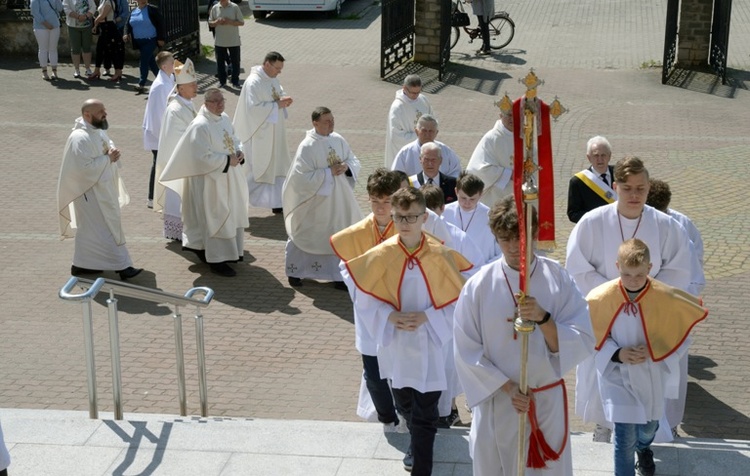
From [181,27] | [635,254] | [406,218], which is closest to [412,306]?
[406,218]

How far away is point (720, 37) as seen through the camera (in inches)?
825

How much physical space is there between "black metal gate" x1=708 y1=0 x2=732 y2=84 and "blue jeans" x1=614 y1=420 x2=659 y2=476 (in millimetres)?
15209

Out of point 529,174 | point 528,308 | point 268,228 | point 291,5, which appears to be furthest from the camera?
point 291,5

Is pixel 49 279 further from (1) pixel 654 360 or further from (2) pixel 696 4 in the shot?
(2) pixel 696 4

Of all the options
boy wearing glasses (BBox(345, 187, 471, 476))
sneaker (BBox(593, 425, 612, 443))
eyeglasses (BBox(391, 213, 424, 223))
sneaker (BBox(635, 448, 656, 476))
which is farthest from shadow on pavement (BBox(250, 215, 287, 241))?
sneaker (BBox(635, 448, 656, 476))

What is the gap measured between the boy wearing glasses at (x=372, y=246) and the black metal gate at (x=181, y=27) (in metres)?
15.2

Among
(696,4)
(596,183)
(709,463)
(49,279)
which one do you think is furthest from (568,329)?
(696,4)

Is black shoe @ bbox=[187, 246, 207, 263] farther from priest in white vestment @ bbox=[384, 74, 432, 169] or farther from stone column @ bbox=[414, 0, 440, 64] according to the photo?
stone column @ bbox=[414, 0, 440, 64]

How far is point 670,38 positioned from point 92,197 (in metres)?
12.3

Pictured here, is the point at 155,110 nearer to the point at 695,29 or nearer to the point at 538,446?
the point at 538,446

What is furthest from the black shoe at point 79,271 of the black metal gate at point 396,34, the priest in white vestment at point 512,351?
the black metal gate at point 396,34

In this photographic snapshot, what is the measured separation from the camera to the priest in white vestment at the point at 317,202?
11609 millimetres

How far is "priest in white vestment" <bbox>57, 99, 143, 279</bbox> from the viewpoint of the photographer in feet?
37.5

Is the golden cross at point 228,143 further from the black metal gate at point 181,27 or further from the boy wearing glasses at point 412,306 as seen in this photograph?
the black metal gate at point 181,27
